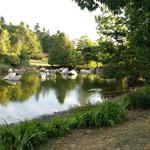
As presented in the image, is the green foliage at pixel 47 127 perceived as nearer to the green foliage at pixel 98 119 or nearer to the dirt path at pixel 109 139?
the green foliage at pixel 98 119

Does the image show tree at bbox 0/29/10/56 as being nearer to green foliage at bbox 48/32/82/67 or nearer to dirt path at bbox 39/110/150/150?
green foliage at bbox 48/32/82/67

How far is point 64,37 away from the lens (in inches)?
2744

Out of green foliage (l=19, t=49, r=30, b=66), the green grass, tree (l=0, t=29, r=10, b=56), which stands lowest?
the green grass

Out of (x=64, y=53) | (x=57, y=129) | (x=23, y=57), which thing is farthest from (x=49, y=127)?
(x=64, y=53)

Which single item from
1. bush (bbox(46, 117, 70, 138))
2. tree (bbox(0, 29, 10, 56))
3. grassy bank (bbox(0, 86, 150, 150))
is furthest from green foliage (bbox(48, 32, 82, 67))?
bush (bbox(46, 117, 70, 138))

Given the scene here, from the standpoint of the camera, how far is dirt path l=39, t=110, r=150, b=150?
7367 mm

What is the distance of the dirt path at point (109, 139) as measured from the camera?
7.37 meters

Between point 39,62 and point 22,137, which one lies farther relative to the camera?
point 39,62

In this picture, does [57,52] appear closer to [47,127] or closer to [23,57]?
[23,57]

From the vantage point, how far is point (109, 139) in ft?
26.3

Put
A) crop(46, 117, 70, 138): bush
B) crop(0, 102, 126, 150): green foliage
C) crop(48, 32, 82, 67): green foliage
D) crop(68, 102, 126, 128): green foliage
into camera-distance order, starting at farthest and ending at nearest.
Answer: crop(48, 32, 82, 67): green foliage → crop(68, 102, 126, 128): green foliage → crop(46, 117, 70, 138): bush → crop(0, 102, 126, 150): green foliage

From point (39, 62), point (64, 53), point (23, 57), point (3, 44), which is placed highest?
point (3, 44)

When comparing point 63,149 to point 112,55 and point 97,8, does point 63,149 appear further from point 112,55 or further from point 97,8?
point 112,55

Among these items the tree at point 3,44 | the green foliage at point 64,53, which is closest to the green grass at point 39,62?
the green foliage at point 64,53
